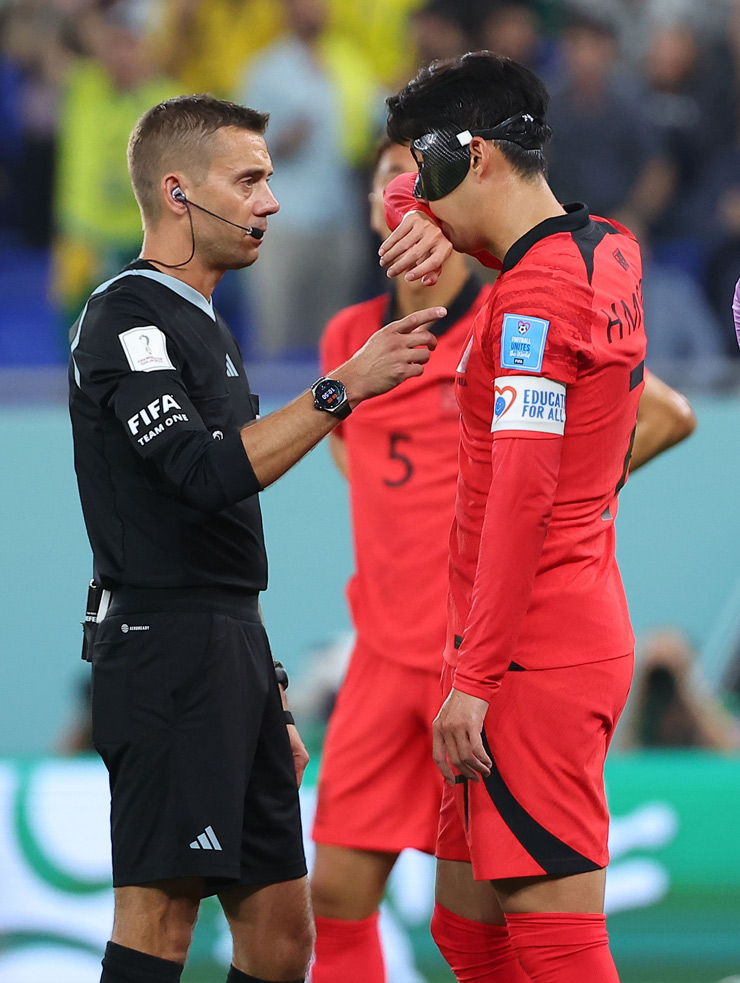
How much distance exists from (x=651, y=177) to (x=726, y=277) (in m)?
0.61

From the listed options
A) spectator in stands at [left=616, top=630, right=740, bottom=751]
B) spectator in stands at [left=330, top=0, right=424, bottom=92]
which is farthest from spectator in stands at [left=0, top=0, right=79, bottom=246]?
spectator in stands at [left=616, top=630, right=740, bottom=751]

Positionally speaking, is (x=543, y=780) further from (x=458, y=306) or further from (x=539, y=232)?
(x=458, y=306)

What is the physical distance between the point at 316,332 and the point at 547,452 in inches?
166

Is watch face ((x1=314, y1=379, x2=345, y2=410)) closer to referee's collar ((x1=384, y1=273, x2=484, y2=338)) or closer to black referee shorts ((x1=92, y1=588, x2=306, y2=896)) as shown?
black referee shorts ((x1=92, y1=588, x2=306, y2=896))

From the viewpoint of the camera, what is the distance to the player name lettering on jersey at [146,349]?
2.36 meters

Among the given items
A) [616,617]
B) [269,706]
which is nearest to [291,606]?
[269,706]

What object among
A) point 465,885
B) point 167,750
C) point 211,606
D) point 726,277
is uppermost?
point 726,277

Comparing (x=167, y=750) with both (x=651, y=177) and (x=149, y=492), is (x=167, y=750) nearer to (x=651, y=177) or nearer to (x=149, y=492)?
(x=149, y=492)

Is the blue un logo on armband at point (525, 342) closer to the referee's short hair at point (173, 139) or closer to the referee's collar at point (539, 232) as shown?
the referee's collar at point (539, 232)

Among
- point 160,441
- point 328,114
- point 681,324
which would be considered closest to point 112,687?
point 160,441

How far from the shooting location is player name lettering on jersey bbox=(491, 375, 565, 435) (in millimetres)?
2117

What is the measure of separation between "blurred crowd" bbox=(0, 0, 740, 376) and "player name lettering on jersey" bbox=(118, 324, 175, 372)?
3755 millimetres

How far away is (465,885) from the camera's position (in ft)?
8.13

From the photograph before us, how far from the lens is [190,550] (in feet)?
8.07
